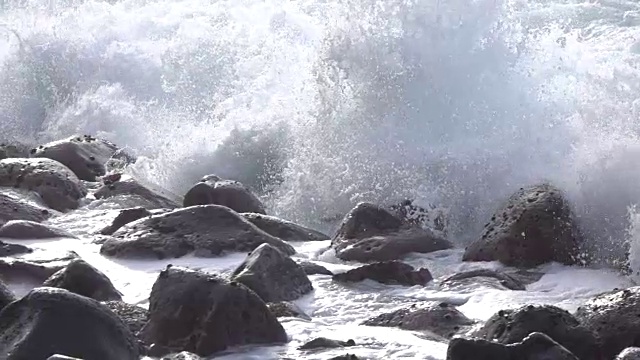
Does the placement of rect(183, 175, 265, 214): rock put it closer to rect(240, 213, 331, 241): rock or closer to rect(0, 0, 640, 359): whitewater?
rect(240, 213, 331, 241): rock

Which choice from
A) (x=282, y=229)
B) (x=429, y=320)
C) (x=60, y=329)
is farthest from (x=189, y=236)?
(x=60, y=329)

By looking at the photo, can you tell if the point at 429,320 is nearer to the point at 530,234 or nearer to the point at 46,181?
the point at 530,234

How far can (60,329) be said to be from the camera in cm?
456

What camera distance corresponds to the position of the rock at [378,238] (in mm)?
7684

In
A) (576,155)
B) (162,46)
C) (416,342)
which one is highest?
(162,46)

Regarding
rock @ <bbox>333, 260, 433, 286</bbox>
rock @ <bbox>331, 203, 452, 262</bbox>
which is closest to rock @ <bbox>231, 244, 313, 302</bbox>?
rock @ <bbox>333, 260, 433, 286</bbox>

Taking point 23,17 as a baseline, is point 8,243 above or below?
below

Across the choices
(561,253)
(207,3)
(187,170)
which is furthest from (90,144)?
(207,3)

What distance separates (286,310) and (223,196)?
115 inches

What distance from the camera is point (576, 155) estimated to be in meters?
8.48

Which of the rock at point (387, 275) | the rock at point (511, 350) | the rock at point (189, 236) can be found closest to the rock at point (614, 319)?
the rock at point (511, 350)

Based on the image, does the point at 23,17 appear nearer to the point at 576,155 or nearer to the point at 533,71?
the point at 533,71

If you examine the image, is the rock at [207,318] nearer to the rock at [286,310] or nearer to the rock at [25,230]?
the rock at [286,310]

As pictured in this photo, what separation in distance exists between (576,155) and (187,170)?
14.3ft
